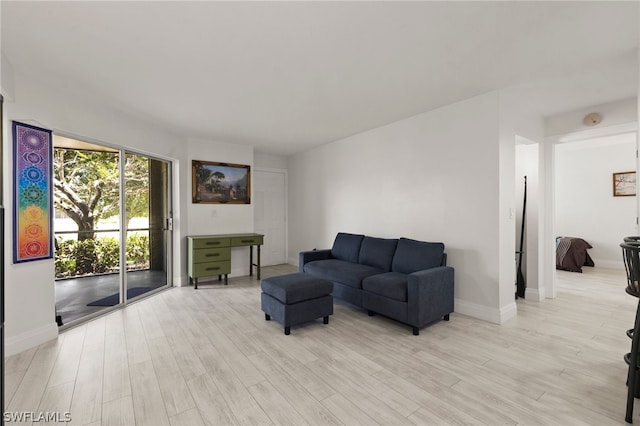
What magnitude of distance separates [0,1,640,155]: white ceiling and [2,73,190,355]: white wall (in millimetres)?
208

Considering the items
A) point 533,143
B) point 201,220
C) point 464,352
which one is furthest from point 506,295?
point 201,220

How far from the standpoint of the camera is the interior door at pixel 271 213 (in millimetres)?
6336

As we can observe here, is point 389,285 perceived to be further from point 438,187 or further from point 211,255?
point 211,255

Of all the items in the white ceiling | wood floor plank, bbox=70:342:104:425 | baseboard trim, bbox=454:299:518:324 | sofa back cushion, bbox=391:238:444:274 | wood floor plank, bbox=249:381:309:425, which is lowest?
wood floor plank, bbox=249:381:309:425

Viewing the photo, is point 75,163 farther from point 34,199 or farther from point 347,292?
point 347,292

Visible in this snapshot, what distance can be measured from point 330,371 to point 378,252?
77.9 inches

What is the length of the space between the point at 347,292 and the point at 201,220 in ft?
9.83

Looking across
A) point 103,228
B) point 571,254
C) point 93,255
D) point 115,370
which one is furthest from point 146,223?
point 571,254

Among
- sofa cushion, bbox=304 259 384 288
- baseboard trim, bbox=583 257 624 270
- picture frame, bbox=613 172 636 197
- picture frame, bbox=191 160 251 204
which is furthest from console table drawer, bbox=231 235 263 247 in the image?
picture frame, bbox=613 172 636 197

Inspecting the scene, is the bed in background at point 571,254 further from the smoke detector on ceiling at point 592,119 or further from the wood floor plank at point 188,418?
the wood floor plank at point 188,418

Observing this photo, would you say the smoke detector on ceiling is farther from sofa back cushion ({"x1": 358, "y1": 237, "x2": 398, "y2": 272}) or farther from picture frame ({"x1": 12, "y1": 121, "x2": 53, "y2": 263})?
picture frame ({"x1": 12, "y1": 121, "x2": 53, "y2": 263})

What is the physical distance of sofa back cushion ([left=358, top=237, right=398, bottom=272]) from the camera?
3826 millimetres

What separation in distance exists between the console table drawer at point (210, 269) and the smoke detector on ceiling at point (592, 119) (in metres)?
5.53

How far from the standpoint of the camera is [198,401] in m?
1.89
